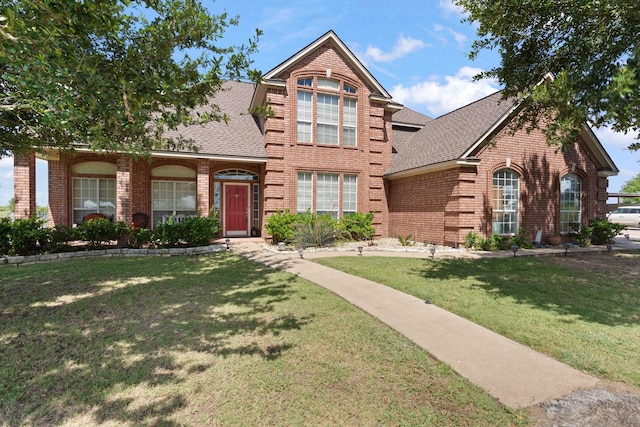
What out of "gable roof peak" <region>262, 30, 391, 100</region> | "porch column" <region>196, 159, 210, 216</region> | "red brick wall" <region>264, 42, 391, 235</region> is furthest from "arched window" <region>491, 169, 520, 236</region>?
"porch column" <region>196, 159, 210, 216</region>

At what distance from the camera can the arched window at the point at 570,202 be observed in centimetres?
1456

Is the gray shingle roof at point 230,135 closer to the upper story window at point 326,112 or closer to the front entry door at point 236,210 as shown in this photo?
the front entry door at point 236,210

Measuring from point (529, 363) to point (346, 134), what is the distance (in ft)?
41.9

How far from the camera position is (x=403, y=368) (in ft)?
11.6

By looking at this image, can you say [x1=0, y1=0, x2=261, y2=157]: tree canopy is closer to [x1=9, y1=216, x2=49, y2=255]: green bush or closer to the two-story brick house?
[x1=9, y1=216, x2=49, y2=255]: green bush

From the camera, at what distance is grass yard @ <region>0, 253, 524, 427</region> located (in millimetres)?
2797

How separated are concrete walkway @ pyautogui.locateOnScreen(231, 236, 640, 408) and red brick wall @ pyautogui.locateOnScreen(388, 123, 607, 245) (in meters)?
7.51

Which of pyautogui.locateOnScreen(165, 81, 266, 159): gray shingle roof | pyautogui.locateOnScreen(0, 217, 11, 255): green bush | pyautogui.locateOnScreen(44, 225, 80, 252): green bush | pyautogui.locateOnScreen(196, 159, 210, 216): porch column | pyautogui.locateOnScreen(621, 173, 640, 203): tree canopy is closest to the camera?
pyautogui.locateOnScreen(0, 217, 11, 255): green bush

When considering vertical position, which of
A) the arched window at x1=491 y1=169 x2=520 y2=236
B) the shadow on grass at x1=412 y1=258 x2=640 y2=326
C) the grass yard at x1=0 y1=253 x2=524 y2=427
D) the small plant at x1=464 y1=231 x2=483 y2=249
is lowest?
the grass yard at x1=0 y1=253 x2=524 y2=427

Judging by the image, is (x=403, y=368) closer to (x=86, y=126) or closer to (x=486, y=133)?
(x=86, y=126)

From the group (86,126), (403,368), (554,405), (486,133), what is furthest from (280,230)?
(554,405)

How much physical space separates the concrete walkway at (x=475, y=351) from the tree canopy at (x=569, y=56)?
3762 millimetres

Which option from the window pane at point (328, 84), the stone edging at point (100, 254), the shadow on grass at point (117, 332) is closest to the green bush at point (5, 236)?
the stone edging at point (100, 254)

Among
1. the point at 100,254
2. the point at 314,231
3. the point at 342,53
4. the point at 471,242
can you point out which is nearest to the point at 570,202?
the point at 471,242
